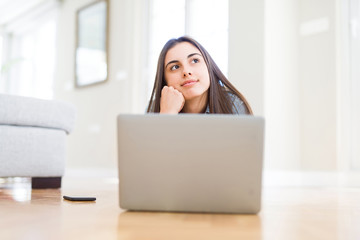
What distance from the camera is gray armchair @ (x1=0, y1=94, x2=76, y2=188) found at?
1.94 m

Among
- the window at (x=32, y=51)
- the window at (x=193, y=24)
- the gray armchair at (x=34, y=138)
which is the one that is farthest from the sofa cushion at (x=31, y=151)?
the window at (x=32, y=51)

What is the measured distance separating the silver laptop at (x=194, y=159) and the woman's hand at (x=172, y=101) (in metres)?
0.46

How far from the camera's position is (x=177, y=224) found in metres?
0.86

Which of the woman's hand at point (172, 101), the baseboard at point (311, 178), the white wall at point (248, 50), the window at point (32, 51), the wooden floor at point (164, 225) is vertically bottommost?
the baseboard at point (311, 178)

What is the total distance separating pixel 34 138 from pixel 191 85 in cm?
96

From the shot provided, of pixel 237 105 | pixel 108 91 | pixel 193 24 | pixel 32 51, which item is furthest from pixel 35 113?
pixel 32 51

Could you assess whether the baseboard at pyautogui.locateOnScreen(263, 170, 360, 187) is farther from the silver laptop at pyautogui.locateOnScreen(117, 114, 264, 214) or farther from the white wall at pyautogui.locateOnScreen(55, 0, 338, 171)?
the silver laptop at pyautogui.locateOnScreen(117, 114, 264, 214)

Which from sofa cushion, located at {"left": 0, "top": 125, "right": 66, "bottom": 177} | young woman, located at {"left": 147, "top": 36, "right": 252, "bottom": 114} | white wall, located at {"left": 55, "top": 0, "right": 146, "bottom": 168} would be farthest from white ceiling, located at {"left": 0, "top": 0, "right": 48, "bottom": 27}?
young woman, located at {"left": 147, "top": 36, "right": 252, "bottom": 114}

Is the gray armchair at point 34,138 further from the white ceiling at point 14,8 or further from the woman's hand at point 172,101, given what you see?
the white ceiling at point 14,8

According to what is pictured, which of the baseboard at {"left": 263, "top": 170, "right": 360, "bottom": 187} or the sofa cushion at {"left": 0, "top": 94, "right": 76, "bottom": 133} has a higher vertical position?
the sofa cushion at {"left": 0, "top": 94, "right": 76, "bottom": 133}

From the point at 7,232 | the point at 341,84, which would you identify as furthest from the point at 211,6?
the point at 7,232

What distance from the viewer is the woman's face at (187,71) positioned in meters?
1.47

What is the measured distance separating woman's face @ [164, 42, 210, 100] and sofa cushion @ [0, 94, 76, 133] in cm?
84

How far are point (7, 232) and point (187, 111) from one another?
0.88 metres
